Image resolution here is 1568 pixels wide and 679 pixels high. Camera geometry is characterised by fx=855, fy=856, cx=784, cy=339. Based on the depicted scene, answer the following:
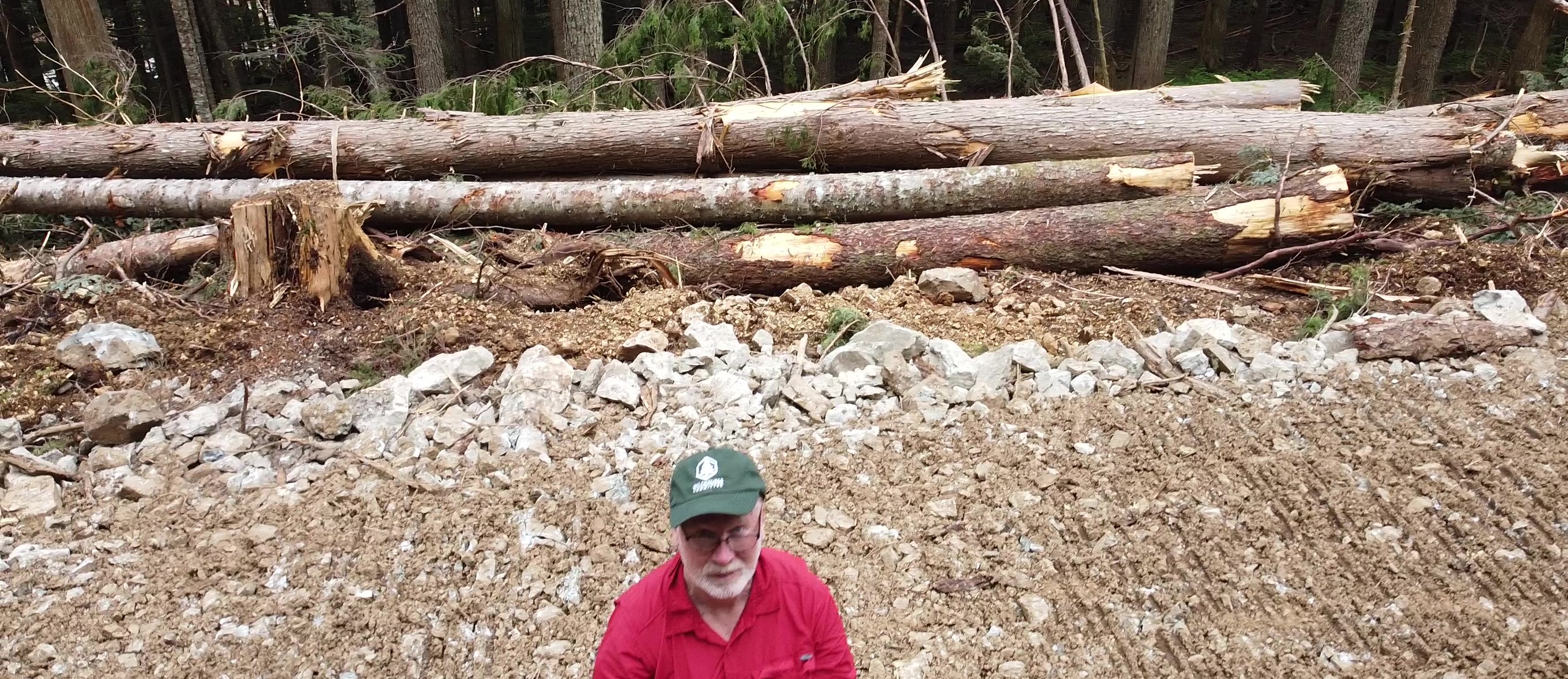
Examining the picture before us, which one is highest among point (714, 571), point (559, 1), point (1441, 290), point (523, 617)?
point (559, 1)

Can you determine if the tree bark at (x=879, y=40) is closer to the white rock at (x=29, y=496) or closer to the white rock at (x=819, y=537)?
the white rock at (x=819, y=537)

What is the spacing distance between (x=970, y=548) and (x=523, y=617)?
5.65ft

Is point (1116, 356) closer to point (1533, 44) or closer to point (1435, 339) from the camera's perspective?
point (1435, 339)

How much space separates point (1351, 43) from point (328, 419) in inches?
486

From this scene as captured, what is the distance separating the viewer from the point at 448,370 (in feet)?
15.0

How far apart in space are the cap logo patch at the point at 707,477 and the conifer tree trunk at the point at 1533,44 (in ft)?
43.6

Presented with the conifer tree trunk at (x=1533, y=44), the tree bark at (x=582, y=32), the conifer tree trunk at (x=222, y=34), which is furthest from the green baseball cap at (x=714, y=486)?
the conifer tree trunk at (x=222, y=34)

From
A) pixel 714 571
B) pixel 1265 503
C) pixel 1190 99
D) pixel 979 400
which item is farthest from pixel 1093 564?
pixel 1190 99

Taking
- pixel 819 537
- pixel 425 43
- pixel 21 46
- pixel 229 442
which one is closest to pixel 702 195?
pixel 229 442

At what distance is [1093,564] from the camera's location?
3.26m

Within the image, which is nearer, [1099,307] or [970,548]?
[970,548]

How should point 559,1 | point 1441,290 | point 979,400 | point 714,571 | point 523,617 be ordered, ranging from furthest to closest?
point 559,1, point 1441,290, point 979,400, point 523,617, point 714,571

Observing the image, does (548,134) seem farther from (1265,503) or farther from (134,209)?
(1265,503)

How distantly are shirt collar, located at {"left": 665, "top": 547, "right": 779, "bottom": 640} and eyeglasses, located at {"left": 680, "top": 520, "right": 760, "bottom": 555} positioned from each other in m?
0.11
